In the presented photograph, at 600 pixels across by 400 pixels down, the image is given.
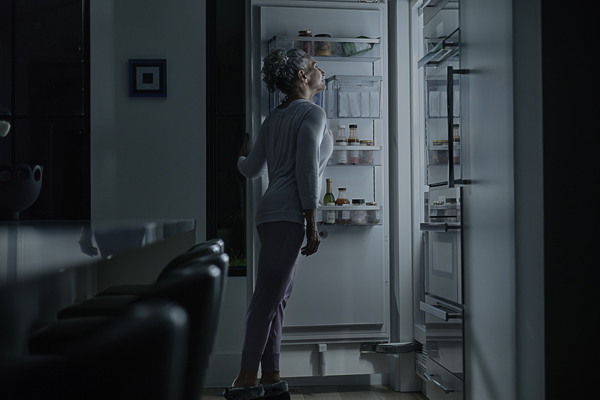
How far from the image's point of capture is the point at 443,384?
7.77 feet

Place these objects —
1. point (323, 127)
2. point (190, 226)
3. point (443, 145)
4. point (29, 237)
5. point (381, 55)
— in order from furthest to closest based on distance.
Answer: point (381, 55) → point (443, 145) → point (323, 127) → point (190, 226) → point (29, 237)

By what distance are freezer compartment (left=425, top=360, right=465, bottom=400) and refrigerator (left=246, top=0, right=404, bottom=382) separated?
1.14 ft

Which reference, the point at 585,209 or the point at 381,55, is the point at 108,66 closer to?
the point at 381,55

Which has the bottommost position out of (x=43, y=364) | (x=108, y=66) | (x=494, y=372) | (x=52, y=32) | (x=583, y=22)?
(x=494, y=372)

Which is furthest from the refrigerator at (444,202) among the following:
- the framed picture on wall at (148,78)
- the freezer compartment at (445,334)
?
the framed picture on wall at (148,78)

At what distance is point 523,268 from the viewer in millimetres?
1714

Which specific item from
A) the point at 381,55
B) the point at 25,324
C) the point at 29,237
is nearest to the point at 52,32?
the point at 381,55

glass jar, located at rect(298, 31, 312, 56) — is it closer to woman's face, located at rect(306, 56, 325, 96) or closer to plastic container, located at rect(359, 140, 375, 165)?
woman's face, located at rect(306, 56, 325, 96)

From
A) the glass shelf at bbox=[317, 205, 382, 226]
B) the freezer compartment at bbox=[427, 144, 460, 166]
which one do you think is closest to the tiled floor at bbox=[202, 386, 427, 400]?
the glass shelf at bbox=[317, 205, 382, 226]

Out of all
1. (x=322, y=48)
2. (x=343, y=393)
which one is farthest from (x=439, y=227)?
(x=322, y=48)

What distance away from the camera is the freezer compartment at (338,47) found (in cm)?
292

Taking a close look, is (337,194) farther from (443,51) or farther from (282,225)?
(443,51)

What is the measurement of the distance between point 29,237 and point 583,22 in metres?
1.69

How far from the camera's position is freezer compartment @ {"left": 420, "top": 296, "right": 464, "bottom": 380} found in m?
2.20
